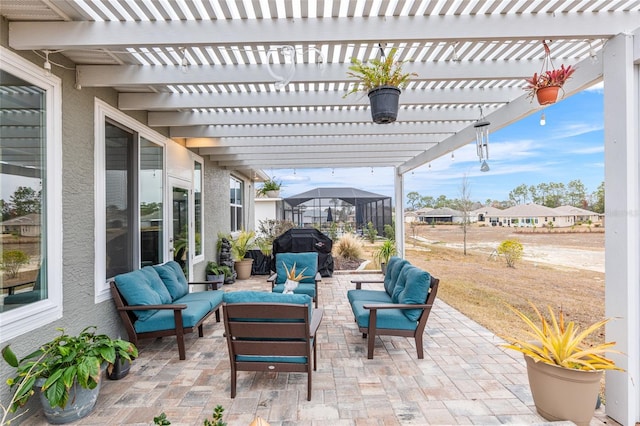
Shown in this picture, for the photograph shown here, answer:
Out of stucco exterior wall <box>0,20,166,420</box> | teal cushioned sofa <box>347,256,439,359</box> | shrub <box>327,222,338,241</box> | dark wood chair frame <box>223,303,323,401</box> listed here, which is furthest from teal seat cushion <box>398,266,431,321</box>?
shrub <box>327,222,338,241</box>

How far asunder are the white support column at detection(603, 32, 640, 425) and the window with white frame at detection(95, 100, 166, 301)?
4574 millimetres

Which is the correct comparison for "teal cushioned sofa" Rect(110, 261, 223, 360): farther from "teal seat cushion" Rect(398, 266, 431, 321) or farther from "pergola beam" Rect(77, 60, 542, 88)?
"teal seat cushion" Rect(398, 266, 431, 321)

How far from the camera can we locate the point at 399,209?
28.3 feet

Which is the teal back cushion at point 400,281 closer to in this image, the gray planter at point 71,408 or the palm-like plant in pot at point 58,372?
the palm-like plant in pot at point 58,372

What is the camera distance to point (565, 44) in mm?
2963

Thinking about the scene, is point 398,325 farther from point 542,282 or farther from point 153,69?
point 542,282

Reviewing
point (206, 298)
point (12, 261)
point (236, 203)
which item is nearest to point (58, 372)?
point (12, 261)

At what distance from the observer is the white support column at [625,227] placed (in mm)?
2240

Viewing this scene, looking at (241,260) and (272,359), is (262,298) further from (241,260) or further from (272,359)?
(241,260)

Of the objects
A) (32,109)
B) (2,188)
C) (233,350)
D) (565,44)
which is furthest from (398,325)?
(32,109)

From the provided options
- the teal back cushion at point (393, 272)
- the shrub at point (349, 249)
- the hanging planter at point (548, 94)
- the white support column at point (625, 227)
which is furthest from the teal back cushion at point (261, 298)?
the shrub at point (349, 249)

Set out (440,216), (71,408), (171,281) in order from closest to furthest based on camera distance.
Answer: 1. (71,408)
2. (171,281)
3. (440,216)

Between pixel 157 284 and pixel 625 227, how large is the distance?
4.42 metres

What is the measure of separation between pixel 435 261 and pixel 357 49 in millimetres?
7072
